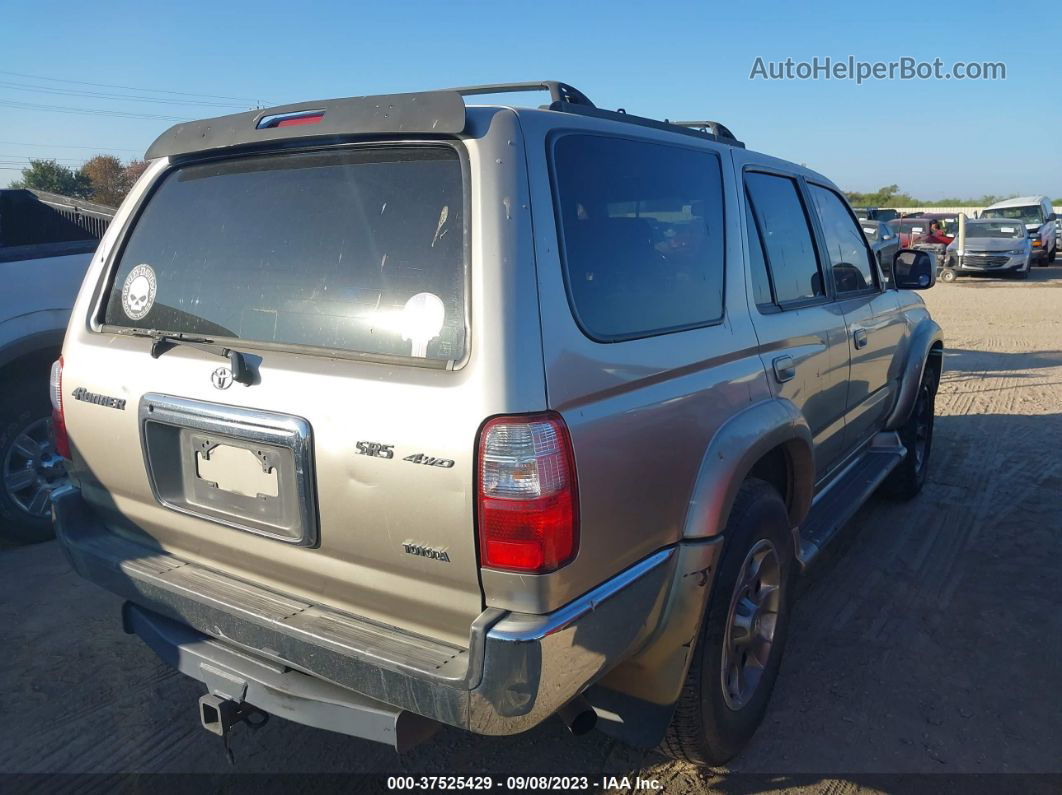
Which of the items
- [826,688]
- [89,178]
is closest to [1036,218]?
[826,688]

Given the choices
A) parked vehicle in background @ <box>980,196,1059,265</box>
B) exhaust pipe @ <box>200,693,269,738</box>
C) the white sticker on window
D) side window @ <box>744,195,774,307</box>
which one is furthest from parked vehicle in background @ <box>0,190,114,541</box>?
parked vehicle in background @ <box>980,196,1059,265</box>

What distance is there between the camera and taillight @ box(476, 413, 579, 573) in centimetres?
188

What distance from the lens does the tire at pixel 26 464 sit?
4.39 m

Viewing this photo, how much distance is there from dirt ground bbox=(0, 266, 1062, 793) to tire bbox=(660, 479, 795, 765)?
165 millimetres

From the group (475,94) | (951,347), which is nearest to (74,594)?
(475,94)

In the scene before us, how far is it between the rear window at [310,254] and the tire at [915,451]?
12.9 ft

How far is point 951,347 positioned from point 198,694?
35.7 ft

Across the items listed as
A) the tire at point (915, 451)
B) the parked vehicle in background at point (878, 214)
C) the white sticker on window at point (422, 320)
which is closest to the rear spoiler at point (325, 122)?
the white sticker on window at point (422, 320)

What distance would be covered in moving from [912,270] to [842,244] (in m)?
0.80

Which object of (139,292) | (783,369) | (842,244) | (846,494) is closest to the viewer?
(139,292)

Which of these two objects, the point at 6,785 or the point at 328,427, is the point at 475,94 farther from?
the point at 6,785

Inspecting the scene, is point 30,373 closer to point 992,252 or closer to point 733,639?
point 733,639

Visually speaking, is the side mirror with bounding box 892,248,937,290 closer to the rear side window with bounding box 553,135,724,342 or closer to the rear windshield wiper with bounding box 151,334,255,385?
the rear side window with bounding box 553,135,724,342

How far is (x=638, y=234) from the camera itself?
245 centimetres
